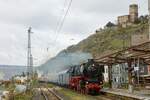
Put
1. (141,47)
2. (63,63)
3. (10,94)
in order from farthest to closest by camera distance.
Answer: (63,63), (10,94), (141,47)

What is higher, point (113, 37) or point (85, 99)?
point (113, 37)

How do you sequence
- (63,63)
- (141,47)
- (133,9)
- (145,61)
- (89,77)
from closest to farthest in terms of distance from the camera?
1. (141,47)
2. (145,61)
3. (89,77)
4. (63,63)
5. (133,9)

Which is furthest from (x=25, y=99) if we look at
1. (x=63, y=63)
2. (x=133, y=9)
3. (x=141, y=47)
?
(x=133, y=9)

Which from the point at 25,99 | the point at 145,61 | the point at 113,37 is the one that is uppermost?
the point at 113,37

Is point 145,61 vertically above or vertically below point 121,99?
above

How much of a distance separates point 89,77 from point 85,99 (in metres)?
8.42

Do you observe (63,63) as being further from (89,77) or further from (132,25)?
(132,25)

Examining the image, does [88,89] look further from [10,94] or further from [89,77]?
[10,94]

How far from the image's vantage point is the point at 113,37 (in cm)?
19338

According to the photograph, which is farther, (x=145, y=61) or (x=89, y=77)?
(x=89, y=77)

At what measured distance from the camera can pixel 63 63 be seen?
344 ft

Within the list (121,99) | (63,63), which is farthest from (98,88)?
(63,63)

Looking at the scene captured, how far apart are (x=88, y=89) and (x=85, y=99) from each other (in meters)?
7.08

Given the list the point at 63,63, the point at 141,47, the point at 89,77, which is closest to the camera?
the point at 141,47
